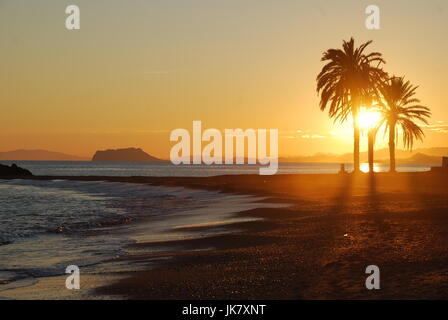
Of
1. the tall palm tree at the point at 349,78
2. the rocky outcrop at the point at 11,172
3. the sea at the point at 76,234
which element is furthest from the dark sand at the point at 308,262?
the rocky outcrop at the point at 11,172

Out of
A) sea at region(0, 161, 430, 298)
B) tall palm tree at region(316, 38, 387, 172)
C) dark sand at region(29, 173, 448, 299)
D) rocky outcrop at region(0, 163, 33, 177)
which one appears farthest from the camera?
rocky outcrop at region(0, 163, 33, 177)

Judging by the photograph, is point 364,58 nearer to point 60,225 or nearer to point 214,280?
point 60,225

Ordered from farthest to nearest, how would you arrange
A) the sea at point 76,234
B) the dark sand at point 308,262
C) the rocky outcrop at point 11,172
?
the rocky outcrop at point 11,172 → the sea at point 76,234 → the dark sand at point 308,262

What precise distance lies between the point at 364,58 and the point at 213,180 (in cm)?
2302

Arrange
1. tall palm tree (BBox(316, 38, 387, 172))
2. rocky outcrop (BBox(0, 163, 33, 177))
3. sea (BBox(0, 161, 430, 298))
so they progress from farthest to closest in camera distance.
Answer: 1. rocky outcrop (BBox(0, 163, 33, 177))
2. tall palm tree (BBox(316, 38, 387, 172))
3. sea (BBox(0, 161, 430, 298))

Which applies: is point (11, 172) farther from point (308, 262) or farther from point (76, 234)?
point (308, 262)

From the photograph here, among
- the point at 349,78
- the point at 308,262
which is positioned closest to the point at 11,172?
the point at 349,78

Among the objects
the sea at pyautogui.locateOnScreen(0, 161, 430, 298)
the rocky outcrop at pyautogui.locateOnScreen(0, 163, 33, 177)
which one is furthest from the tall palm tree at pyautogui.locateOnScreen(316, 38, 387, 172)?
the rocky outcrop at pyautogui.locateOnScreen(0, 163, 33, 177)

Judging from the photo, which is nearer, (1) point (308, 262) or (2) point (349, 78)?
(1) point (308, 262)

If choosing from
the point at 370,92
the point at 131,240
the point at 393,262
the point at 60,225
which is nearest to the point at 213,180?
the point at 370,92

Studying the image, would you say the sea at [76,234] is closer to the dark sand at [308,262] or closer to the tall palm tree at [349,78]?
the dark sand at [308,262]

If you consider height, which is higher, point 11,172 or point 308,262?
point 11,172

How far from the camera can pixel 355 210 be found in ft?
73.4

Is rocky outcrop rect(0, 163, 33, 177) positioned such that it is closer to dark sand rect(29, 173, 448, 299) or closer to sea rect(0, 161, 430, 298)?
sea rect(0, 161, 430, 298)
